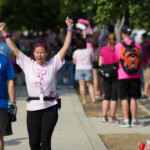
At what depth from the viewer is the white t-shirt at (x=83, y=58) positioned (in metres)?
12.6

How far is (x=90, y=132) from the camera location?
8727 millimetres

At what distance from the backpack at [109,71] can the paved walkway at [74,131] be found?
3.07 feet

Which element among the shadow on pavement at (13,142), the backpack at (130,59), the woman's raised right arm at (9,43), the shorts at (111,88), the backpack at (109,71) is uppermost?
the woman's raised right arm at (9,43)

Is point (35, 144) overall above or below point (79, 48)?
below

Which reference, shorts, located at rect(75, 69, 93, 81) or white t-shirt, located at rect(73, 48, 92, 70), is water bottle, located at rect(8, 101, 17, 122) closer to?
white t-shirt, located at rect(73, 48, 92, 70)

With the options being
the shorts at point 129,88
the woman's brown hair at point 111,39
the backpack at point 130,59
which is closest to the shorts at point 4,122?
the backpack at point 130,59

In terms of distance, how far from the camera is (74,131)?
8.85 metres

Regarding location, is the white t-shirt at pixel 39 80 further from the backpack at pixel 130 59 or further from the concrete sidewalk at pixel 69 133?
the backpack at pixel 130 59

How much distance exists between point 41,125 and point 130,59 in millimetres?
3516

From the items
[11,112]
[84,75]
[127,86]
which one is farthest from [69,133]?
[84,75]

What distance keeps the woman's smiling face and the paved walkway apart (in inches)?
75.2

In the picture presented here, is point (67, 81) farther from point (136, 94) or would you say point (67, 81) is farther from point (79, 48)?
point (136, 94)

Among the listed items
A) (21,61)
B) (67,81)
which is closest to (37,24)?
(67,81)

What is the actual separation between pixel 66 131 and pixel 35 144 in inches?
117
